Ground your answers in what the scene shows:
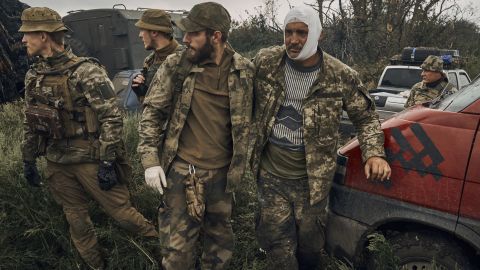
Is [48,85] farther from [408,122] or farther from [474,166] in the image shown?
Result: [474,166]

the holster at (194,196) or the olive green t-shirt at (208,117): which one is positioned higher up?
the olive green t-shirt at (208,117)

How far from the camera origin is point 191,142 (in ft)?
8.90

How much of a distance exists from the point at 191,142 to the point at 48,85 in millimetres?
1313

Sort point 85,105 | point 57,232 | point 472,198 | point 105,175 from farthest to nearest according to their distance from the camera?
point 57,232
point 85,105
point 105,175
point 472,198


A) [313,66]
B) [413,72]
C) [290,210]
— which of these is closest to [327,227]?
[290,210]

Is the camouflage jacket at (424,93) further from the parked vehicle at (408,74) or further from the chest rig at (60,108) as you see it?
the chest rig at (60,108)

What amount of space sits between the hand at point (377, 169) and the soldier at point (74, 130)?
1.88 m

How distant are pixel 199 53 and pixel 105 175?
1.24 m

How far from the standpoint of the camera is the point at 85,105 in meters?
3.17

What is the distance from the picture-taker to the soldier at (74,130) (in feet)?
10.1

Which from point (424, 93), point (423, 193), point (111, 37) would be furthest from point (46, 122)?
point (111, 37)

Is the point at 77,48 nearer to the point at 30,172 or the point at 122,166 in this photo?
the point at 30,172

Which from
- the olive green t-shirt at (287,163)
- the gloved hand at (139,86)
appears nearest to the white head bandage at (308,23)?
the olive green t-shirt at (287,163)

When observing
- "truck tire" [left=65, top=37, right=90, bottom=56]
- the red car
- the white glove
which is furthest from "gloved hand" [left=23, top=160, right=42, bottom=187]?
"truck tire" [left=65, top=37, right=90, bottom=56]
